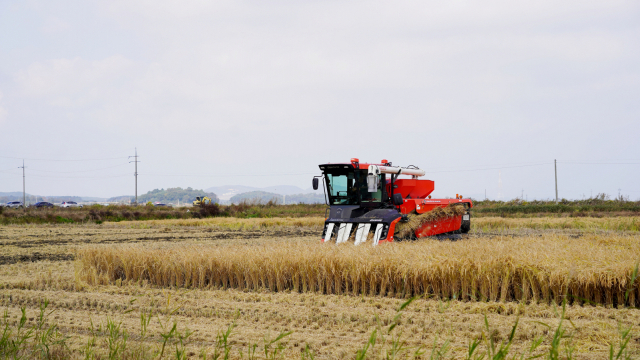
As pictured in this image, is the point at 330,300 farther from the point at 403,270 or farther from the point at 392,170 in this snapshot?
the point at 392,170

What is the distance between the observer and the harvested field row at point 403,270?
591 cm

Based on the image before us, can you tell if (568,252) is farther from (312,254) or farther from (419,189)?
(419,189)

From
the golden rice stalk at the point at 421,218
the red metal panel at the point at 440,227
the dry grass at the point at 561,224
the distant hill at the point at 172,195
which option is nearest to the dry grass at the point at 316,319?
the golden rice stalk at the point at 421,218

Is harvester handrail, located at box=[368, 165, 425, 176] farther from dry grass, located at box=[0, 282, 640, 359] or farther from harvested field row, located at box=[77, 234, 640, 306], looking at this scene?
dry grass, located at box=[0, 282, 640, 359]

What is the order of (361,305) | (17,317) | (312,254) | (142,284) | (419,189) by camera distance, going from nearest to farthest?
(17,317)
(361,305)
(312,254)
(142,284)
(419,189)

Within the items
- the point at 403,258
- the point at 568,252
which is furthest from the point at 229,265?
the point at 568,252

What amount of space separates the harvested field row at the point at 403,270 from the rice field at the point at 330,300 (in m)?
0.02

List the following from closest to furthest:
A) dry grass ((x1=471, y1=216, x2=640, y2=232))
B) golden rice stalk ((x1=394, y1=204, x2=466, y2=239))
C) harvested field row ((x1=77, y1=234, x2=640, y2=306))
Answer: harvested field row ((x1=77, y1=234, x2=640, y2=306))
golden rice stalk ((x1=394, y1=204, x2=466, y2=239))
dry grass ((x1=471, y1=216, x2=640, y2=232))

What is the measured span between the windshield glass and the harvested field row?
423 centimetres

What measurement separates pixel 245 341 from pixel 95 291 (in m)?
4.12

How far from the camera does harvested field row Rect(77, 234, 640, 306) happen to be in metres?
5.91

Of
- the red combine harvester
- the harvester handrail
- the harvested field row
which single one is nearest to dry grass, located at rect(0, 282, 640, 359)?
the harvested field row

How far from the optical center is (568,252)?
22.5 ft

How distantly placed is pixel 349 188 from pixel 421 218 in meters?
2.11
